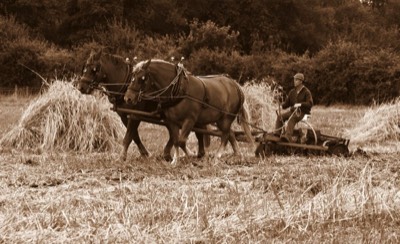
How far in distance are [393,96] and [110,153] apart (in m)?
20.8

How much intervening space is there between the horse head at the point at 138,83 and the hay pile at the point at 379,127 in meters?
7.80

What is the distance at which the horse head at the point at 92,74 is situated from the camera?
13648 millimetres

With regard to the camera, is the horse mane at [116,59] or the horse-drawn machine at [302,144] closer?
the horse mane at [116,59]

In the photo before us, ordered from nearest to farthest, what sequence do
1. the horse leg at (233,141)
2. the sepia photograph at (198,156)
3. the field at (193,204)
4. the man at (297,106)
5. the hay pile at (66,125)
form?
1. the field at (193,204)
2. the sepia photograph at (198,156)
3. the man at (297,106)
4. the horse leg at (233,141)
5. the hay pile at (66,125)

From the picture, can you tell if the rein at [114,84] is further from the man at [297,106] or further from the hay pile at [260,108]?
the hay pile at [260,108]

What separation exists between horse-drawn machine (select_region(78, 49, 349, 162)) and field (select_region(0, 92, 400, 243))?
1.29m

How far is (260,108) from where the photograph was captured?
20750mm

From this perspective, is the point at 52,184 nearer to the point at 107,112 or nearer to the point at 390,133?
the point at 107,112

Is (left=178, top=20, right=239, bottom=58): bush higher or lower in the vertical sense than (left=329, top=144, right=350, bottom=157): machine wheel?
lower

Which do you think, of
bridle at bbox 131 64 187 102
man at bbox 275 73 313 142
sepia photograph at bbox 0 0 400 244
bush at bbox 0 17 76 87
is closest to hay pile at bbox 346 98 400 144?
sepia photograph at bbox 0 0 400 244

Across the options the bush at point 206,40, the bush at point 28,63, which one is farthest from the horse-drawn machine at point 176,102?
the bush at point 206,40

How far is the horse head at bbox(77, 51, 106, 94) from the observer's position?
1365 centimetres

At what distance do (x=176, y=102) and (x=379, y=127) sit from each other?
26.2ft

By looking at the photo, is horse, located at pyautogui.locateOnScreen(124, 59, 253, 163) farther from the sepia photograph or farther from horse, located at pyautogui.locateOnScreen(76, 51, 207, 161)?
horse, located at pyautogui.locateOnScreen(76, 51, 207, 161)
